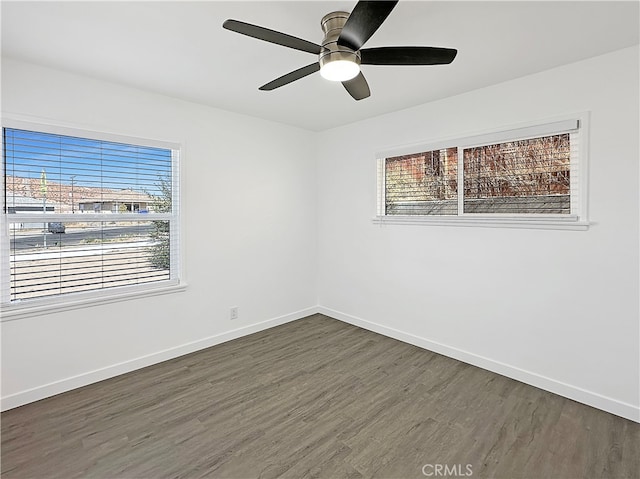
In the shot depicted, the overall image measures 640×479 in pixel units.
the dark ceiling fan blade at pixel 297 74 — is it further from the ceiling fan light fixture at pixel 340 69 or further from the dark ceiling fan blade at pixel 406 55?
the dark ceiling fan blade at pixel 406 55

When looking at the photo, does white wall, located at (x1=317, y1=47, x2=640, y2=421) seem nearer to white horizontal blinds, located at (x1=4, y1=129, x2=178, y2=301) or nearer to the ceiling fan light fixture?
the ceiling fan light fixture

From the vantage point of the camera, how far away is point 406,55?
1815mm

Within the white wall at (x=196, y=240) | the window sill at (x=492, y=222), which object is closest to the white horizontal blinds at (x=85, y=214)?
the white wall at (x=196, y=240)

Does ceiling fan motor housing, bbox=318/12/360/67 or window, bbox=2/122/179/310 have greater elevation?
ceiling fan motor housing, bbox=318/12/360/67

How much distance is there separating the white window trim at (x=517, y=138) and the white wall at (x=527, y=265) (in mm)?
49

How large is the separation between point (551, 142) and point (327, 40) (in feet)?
6.47

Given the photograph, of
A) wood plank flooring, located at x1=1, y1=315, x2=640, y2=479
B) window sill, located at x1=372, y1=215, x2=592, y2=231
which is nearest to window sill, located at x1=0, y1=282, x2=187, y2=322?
wood plank flooring, located at x1=1, y1=315, x2=640, y2=479

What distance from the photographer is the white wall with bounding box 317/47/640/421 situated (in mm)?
2334

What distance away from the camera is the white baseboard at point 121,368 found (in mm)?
2492

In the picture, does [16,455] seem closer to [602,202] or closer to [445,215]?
[445,215]

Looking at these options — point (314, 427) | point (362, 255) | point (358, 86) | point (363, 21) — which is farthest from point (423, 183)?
point (314, 427)

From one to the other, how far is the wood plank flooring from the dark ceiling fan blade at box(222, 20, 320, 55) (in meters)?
2.24

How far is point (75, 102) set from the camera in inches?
105

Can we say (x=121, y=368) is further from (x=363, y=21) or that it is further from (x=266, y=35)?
(x=363, y=21)
